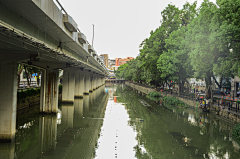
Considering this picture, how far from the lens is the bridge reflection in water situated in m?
11.8

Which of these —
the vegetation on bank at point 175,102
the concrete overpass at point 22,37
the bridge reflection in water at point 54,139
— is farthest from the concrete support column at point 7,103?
the vegetation on bank at point 175,102

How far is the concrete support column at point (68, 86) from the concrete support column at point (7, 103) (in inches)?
715

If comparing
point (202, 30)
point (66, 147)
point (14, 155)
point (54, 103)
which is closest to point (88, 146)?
point (66, 147)

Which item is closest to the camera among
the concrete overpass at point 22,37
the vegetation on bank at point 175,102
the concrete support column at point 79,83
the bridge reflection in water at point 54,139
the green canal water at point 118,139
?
the concrete overpass at point 22,37

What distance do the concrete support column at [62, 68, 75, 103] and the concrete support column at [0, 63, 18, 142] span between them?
1815 centimetres

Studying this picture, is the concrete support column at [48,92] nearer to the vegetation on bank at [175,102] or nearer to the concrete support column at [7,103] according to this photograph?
the concrete support column at [7,103]

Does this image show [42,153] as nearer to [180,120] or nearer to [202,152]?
[202,152]

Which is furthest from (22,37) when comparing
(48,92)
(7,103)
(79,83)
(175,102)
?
(79,83)

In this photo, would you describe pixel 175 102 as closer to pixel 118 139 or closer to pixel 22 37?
pixel 118 139

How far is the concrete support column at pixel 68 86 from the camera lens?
31.5 meters

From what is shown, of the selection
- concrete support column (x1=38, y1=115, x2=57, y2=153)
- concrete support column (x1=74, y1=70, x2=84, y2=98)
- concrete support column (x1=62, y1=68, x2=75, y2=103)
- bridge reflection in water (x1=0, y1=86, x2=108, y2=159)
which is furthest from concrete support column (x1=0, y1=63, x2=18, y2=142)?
concrete support column (x1=74, y1=70, x2=84, y2=98)

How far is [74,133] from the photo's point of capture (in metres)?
16.3

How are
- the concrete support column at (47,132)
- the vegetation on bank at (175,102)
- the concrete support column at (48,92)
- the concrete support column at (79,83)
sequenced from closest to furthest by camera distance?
1. the concrete support column at (47,132)
2. the concrete support column at (48,92)
3. the vegetation on bank at (175,102)
4. the concrete support column at (79,83)

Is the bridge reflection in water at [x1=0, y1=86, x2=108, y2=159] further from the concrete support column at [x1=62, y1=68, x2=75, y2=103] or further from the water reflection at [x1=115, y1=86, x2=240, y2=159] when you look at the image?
the concrete support column at [x1=62, y1=68, x2=75, y2=103]
